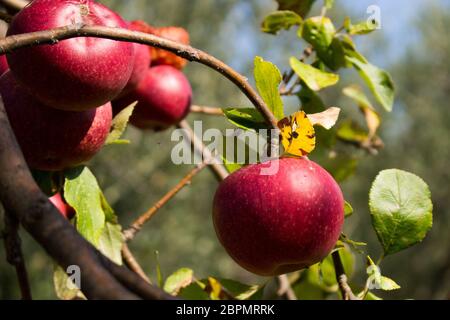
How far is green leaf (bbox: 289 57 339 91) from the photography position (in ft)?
2.45

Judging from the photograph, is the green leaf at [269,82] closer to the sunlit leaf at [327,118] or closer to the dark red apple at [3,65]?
the sunlit leaf at [327,118]

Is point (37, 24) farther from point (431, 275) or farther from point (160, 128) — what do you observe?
point (431, 275)

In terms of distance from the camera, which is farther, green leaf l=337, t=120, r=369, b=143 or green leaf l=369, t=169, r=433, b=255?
green leaf l=337, t=120, r=369, b=143

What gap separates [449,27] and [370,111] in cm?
778

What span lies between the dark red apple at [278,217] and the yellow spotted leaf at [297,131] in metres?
0.02

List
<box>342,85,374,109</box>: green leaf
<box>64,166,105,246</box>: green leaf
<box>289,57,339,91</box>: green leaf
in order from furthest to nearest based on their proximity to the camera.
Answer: <box>342,85,374,109</box>: green leaf → <box>289,57,339,91</box>: green leaf → <box>64,166,105,246</box>: green leaf

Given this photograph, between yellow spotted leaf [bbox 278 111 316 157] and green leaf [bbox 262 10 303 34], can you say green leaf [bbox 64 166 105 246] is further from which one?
green leaf [bbox 262 10 303 34]

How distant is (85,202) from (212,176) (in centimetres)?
416

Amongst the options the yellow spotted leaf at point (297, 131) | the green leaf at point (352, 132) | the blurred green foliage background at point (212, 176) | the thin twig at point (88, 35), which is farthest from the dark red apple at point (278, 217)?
the blurred green foliage background at point (212, 176)

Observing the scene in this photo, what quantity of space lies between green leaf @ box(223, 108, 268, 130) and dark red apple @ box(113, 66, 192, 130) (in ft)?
0.95

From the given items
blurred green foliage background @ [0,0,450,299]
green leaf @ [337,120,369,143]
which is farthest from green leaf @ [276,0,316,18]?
blurred green foliage background @ [0,0,450,299]

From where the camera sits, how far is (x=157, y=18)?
221 inches

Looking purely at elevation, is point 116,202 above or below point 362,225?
above
